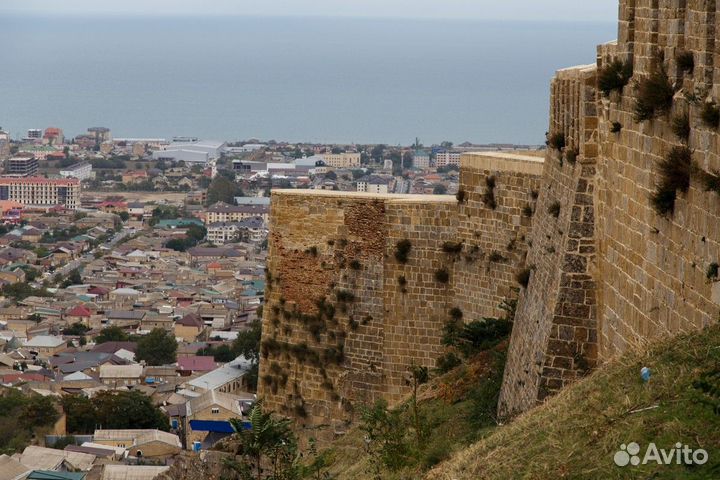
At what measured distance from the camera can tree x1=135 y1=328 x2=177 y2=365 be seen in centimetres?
6738

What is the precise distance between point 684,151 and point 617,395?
53.4 inches

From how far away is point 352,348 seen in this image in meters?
12.3

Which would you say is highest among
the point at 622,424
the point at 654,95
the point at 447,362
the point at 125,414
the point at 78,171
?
the point at 654,95

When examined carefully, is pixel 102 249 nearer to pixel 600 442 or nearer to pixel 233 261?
pixel 233 261

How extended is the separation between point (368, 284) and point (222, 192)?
387 feet

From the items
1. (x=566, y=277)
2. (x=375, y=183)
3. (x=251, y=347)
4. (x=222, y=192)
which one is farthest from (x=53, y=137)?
(x=566, y=277)

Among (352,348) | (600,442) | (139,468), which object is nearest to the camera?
(600,442)

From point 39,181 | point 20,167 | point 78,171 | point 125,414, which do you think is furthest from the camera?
point 20,167

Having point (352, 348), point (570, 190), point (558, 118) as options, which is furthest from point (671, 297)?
point (352, 348)

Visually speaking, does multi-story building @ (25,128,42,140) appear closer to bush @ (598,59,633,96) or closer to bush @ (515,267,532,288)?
bush @ (515,267,532,288)

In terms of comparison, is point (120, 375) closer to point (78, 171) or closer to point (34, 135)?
point (78, 171)

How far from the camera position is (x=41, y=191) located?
13662 cm

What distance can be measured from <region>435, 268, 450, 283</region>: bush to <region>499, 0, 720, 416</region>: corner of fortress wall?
6.60 feet

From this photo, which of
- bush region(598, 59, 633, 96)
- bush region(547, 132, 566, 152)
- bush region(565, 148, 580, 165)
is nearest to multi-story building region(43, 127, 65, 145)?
bush region(547, 132, 566, 152)
